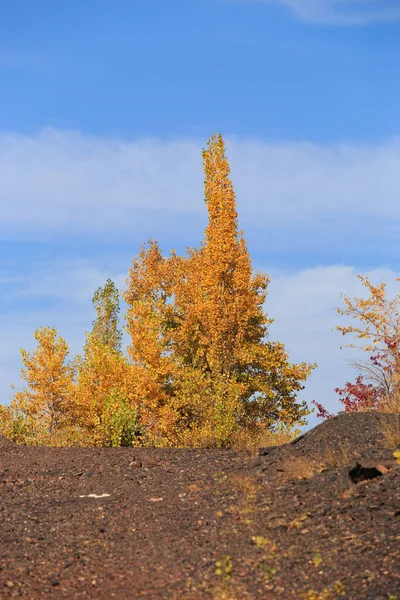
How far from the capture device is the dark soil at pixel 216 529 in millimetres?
6389

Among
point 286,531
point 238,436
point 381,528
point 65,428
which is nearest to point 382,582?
point 381,528

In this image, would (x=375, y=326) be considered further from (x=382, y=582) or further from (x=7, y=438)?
(x=382, y=582)

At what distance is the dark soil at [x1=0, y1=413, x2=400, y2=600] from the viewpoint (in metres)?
6.39

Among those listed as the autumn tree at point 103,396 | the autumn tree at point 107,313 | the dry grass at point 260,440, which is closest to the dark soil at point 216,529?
the dry grass at point 260,440

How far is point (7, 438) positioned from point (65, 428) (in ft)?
5.87

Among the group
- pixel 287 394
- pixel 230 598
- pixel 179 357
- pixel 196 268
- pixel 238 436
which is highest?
pixel 196 268

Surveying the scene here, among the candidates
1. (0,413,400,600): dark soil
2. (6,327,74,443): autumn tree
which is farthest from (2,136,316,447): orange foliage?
(0,413,400,600): dark soil

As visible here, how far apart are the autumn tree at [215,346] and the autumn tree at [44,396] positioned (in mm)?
2130

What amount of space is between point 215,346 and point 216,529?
1116 centimetres

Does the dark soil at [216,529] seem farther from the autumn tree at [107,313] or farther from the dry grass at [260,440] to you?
the autumn tree at [107,313]

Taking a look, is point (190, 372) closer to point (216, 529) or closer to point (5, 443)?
point (5, 443)

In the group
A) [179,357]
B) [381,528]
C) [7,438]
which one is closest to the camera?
[381,528]

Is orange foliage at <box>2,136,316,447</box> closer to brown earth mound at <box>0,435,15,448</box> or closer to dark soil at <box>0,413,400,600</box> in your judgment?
brown earth mound at <box>0,435,15,448</box>

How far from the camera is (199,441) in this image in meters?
16.2
